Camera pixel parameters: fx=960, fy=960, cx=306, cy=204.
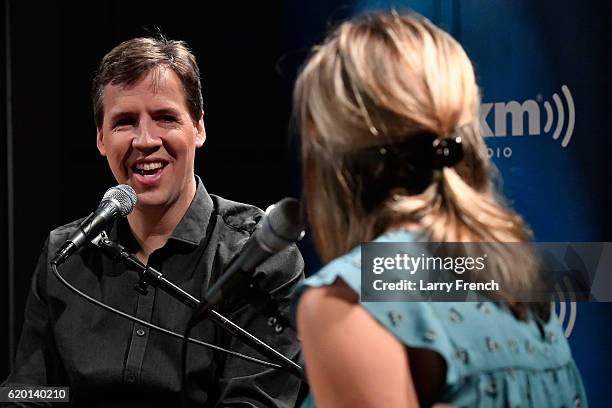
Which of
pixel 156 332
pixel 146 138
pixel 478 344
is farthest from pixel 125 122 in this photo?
pixel 478 344

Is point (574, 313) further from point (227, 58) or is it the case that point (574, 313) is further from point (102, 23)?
point (102, 23)

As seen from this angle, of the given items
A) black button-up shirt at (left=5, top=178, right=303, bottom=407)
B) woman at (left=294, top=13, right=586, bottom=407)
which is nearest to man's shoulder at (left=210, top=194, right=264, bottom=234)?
black button-up shirt at (left=5, top=178, right=303, bottom=407)

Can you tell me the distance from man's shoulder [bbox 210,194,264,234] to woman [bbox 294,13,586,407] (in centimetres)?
110

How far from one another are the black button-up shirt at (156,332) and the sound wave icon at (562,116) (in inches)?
27.5

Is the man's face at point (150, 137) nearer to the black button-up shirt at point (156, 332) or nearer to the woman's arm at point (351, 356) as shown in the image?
the black button-up shirt at point (156, 332)

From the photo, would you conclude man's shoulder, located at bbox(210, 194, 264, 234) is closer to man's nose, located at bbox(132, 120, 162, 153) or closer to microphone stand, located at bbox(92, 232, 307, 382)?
man's nose, located at bbox(132, 120, 162, 153)

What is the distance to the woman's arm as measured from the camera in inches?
43.4

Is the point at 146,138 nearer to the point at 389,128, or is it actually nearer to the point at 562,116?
the point at 562,116

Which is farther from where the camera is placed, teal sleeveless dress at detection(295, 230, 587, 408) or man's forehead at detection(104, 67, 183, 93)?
man's forehead at detection(104, 67, 183, 93)

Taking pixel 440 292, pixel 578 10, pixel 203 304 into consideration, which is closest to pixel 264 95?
pixel 578 10

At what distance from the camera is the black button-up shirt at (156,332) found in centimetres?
212

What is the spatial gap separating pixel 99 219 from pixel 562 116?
116 centimetres

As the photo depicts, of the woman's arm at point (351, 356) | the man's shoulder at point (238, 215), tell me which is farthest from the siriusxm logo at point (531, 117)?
the woman's arm at point (351, 356)

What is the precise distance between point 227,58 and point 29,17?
0.69m
